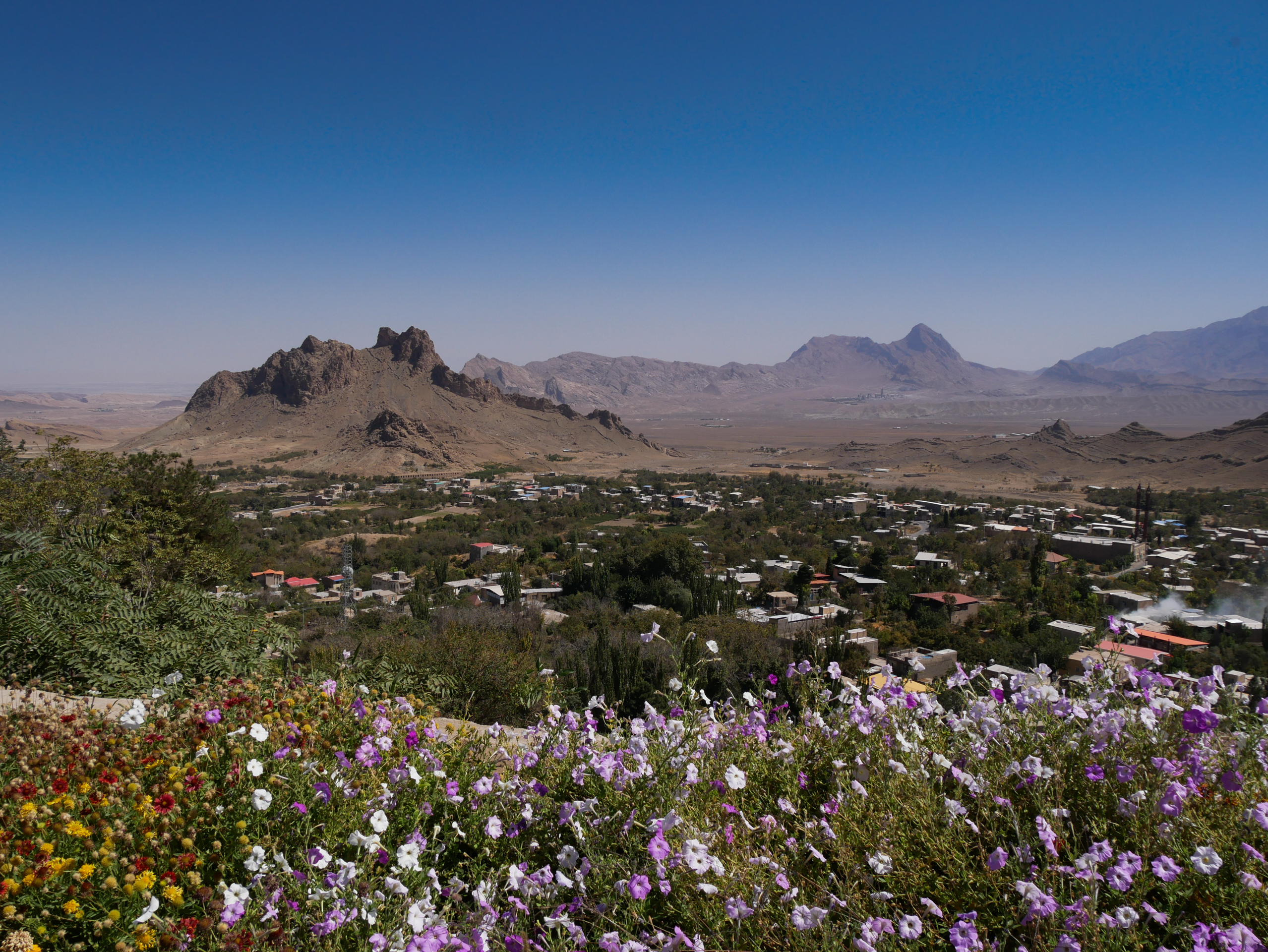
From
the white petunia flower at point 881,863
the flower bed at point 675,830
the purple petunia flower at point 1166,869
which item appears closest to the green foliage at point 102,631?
the flower bed at point 675,830

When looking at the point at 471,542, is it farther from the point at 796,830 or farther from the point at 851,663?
the point at 796,830

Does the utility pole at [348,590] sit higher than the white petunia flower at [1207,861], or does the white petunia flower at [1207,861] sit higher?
the white petunia flower at [1207,861]

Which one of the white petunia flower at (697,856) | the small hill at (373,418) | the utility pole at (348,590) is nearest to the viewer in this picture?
the white petunia flower at (697,856)

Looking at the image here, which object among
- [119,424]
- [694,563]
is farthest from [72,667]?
[119,424]

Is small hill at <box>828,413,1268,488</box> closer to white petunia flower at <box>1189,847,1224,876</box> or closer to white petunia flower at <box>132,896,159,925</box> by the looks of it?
white petunia flower at <box>1189,847,1224,876</box>

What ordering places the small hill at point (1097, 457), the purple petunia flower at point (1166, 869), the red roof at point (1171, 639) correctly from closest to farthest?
1. the purple petunia flower at point (1166, 869)
2. the red roof at point (1171, 639)
3. the small hill at point (1097, 457)

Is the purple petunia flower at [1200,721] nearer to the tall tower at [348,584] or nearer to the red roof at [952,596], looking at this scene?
the red roof at [952,596]
